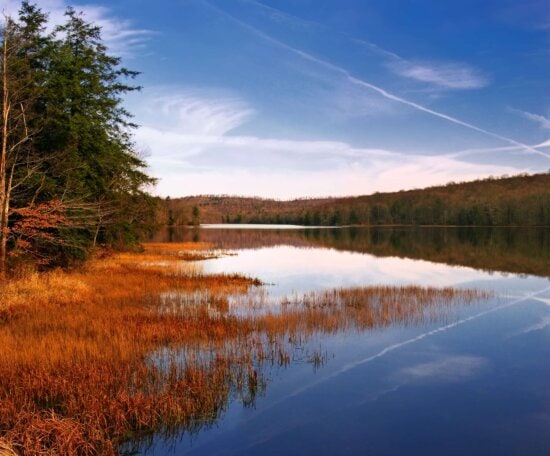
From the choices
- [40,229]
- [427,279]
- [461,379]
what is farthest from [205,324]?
[427,279]

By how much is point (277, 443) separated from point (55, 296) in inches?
528

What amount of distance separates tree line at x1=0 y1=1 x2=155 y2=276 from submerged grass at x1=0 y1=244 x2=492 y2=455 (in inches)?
90.8

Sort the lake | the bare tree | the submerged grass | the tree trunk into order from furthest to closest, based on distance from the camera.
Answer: the bare tree
the tree trunk
the lake
the submerged grass

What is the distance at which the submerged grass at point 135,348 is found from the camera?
304 inches

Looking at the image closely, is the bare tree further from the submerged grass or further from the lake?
the lake

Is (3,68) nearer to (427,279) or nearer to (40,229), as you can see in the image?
(40,229)

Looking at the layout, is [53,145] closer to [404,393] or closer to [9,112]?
[9,112]

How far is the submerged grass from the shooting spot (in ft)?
25.3

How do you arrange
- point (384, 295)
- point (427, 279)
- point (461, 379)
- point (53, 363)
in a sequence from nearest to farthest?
point (53, 363)
point (461, 379)
point (384, 295)
point (427, 279)

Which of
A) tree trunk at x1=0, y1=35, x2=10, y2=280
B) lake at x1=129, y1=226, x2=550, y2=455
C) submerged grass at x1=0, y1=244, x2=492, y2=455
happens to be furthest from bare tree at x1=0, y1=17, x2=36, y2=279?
lake at x1=129, y1=226, x2=550, y2=455

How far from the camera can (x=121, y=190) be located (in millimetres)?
35594

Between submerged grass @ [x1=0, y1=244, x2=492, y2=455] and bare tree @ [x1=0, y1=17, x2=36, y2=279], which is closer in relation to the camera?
Answer: submerged grass @ [x1=0, y1=244, x2=492, y2=455]

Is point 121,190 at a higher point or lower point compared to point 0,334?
higher

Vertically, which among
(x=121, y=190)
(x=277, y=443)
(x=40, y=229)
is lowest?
(x=277, y=443)
